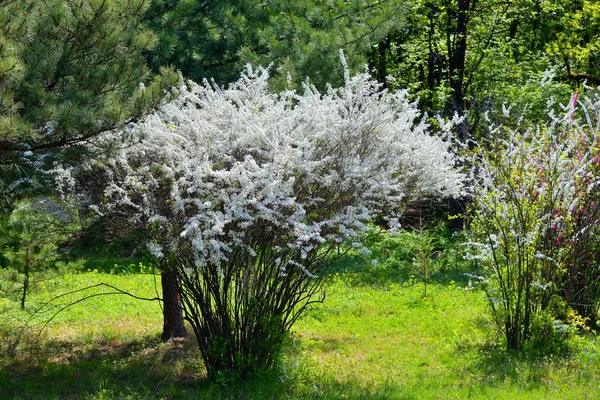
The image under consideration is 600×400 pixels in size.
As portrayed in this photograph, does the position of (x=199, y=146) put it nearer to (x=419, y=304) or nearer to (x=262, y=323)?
(x=262, y=323)

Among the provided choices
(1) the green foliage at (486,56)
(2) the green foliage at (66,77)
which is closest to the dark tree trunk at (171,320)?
(2) the green foliage at (66,77)

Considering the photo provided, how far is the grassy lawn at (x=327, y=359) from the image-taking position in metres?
6.25

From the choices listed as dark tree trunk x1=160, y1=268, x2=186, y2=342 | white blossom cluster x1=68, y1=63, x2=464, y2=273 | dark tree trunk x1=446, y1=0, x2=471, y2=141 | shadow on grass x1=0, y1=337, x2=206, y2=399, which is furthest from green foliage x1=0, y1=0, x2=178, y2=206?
dark tree trunk x1=446, y1=0, x2=471, y2=141

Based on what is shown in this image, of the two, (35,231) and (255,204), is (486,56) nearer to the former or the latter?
(35,231)

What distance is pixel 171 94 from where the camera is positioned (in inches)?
242

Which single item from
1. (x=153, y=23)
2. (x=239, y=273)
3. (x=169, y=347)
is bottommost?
(x=169, y=347)

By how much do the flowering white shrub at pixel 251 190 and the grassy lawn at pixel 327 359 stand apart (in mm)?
676

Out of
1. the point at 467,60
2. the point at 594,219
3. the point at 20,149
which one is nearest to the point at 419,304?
the point at 594,219

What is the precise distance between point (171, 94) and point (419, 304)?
5.75 m

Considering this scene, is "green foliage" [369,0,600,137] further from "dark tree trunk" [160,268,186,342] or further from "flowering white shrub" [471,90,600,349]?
"dark tree trunk" [160,268,186,342]

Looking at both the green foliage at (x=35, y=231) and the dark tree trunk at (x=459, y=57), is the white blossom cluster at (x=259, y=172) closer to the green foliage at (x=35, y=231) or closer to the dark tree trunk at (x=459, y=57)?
the green foliage at (x=35, y=231)

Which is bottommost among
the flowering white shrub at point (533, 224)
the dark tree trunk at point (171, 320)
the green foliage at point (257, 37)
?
the dark tree trunk at point (171, 320)

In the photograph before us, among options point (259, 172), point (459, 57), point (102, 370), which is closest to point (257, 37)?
point (259, 172)

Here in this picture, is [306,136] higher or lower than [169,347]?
higher
